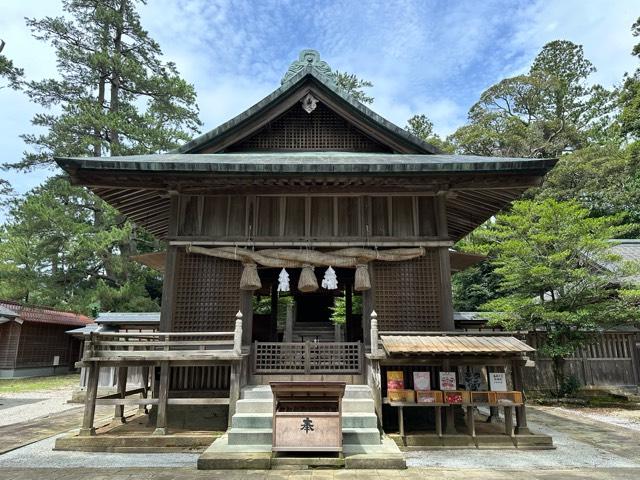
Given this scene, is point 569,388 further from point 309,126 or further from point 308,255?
point 309,126

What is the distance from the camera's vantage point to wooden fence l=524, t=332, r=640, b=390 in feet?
53.4

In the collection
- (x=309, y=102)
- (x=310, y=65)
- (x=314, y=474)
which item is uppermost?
(x=310, y=65)

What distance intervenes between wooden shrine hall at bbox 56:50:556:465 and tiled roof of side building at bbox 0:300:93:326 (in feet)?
67.2

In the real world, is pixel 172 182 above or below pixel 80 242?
below

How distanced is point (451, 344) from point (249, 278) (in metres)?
5.06

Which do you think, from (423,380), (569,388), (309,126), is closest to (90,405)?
(423,380)

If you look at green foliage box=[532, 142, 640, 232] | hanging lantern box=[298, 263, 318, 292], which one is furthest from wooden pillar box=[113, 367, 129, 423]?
green foliage box=[532, 142, 640, 232]

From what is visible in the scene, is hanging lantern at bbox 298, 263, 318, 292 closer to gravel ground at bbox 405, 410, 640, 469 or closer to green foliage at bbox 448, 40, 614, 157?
gravel ground at bbox 405, 410, 640, 469

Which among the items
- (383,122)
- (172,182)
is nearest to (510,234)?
(383,122)

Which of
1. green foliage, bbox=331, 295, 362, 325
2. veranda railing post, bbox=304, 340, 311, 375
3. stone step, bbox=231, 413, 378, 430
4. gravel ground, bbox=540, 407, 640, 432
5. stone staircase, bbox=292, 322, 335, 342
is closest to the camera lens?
stone step, bbox=231, 413, 378, 430

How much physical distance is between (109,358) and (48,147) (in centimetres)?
2847

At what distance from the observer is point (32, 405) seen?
15.3 meters

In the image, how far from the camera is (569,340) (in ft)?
48.0

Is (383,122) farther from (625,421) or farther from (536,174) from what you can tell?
(625,421)
